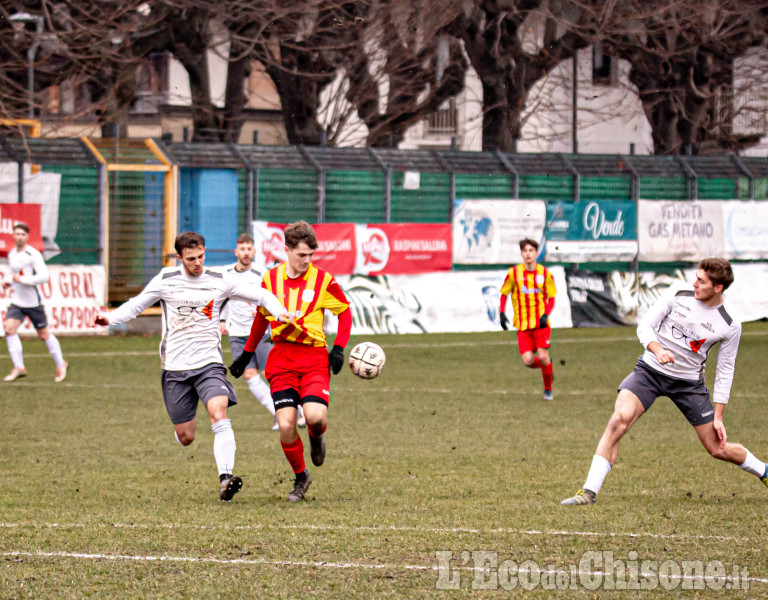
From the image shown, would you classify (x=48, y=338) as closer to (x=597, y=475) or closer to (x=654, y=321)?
(x=597, y=475)

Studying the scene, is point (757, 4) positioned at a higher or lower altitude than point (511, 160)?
higher

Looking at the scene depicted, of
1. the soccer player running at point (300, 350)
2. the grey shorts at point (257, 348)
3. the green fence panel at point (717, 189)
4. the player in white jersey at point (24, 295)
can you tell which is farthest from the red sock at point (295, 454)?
the green fence panel at point (717, 189)

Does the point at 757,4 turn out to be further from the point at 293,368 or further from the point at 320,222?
the point at 293,368

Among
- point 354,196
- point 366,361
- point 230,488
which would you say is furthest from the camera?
point 354,196

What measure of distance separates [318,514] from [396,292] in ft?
51.0

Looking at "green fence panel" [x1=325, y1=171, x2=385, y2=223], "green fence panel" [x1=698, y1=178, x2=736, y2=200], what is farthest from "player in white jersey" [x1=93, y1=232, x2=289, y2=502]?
"green fence panel" [x1=698, y1=178, x2=736, y2=200]

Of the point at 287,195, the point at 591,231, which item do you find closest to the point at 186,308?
the point at 287,195

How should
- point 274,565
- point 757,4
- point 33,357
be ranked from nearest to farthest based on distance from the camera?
point 274,565
point 33,357
point 757,4

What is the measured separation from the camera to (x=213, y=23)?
2569 centimetres

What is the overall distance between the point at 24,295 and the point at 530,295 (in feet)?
21.9

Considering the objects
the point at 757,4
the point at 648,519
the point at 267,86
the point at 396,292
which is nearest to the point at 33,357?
the point at 396,292

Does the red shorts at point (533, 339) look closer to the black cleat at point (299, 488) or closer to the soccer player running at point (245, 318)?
the soccer player running at point (245, 318)

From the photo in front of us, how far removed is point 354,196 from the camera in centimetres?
2453

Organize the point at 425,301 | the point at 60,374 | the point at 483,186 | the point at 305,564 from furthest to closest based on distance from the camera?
the point at 483,186 → the point at 425,301 → the point at 60,374 → the point at 305,564
